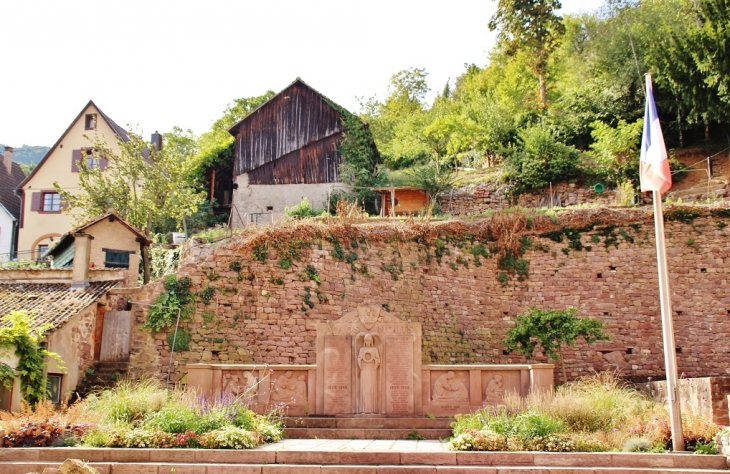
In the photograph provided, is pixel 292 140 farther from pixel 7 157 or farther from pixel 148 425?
pixel 148 425

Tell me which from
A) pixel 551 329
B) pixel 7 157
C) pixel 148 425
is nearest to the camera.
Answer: pixel 148 425

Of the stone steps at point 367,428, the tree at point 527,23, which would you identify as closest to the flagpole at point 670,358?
the stone steps at point 367,428

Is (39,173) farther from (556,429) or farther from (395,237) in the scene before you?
(556,429)

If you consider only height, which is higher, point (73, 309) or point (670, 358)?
point (73, 309)

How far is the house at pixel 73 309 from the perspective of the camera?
16.5m

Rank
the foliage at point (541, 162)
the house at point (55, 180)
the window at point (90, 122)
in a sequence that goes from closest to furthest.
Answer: the foliage at point (541, 162) → the house at point (55, 180) → the window at point (90, 122)

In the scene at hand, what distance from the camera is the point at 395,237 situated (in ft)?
71.0

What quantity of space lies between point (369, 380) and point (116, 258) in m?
12.7

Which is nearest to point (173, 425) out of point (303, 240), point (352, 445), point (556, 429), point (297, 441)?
point (297, 441)

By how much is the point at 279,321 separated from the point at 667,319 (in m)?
10.9

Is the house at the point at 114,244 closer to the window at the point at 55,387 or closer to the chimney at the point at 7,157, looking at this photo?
the window at the point at 55,387

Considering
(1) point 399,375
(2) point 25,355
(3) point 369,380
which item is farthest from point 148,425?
(1) point 399,375

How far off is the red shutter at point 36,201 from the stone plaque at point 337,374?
25.4 m

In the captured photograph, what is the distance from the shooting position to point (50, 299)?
1825cm
